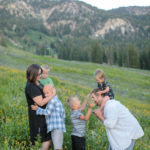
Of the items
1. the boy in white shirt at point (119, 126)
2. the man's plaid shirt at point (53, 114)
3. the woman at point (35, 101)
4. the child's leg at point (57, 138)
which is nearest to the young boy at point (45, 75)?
the woman at point (35, 101)

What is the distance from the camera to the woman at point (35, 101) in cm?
378

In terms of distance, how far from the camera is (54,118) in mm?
3818

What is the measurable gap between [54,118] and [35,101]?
1.76 ft

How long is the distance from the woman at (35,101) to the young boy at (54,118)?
0.35 ft

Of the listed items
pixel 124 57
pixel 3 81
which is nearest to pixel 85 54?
pixel 124 57

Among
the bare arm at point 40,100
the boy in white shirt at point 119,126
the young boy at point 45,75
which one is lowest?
the boy in white shirt at point 119,126

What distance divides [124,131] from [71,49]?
111 metres

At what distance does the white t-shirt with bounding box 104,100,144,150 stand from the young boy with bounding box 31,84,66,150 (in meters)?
1.03

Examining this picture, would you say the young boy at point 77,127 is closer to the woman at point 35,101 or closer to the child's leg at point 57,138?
the child's leg at point 57,138

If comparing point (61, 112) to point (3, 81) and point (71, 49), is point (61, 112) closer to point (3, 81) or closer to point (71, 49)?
point (3, 81)

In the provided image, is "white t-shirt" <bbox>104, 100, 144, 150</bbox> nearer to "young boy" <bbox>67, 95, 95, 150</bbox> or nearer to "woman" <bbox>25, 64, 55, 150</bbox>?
"young boy" <bbox>67, 95, 95, 150</bbox>

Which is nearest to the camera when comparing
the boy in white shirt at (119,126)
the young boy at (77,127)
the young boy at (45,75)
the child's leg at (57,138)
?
the boy in white shirt at (119,126)

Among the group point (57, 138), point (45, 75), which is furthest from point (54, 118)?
point (45, 75)

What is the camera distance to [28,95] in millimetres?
3893
